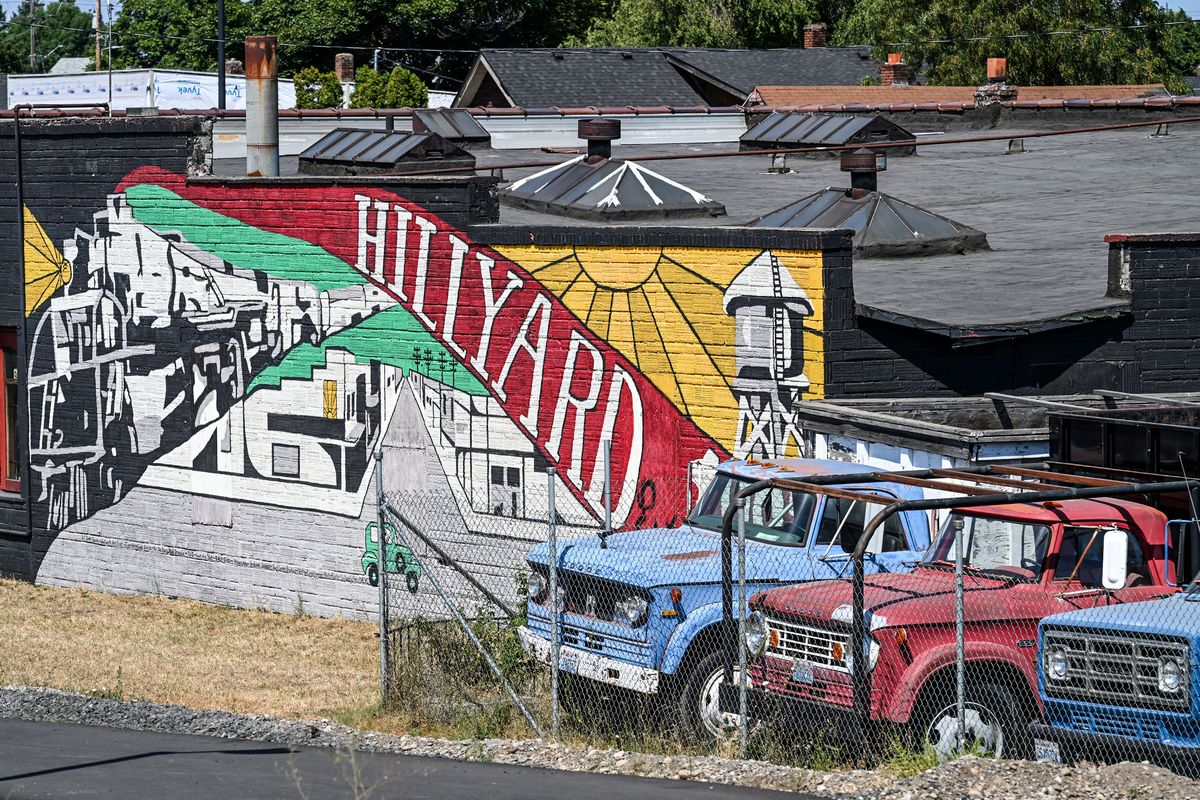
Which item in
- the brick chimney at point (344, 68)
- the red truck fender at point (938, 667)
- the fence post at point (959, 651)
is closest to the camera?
the fence post at point (959, 651)

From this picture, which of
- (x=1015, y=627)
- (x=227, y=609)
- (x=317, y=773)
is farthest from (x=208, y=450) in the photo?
(x=1015, y=627)

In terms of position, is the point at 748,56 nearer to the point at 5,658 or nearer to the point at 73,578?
the point at 73,578

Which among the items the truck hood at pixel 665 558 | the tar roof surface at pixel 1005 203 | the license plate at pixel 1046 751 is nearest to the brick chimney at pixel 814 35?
the tar roof surface at pixel 1005 203

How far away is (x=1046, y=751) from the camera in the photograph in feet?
31.2

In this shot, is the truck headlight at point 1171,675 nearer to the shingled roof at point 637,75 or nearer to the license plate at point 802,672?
the license plate at point 802,672

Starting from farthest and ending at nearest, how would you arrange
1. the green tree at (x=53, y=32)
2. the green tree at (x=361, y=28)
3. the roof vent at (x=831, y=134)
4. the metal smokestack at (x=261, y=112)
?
the green tree at (x=53, y=32) → the green tree at (x=361, y=28) → the roof vent at (x=831, y=134) → the metal smokestack at (x=261, y=112)

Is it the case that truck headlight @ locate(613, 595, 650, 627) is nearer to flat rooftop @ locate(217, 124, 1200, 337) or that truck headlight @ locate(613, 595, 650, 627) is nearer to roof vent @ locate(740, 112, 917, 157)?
flat rooftop @ locate(217, 124, 1200, 337)

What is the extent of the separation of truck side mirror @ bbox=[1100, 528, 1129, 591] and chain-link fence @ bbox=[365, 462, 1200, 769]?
0.5 inches

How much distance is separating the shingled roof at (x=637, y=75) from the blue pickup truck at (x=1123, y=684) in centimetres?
3662

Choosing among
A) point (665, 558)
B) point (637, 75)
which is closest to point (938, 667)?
point (665, 558)

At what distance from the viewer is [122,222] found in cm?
1988

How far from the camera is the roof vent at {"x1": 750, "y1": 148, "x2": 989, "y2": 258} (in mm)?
17938

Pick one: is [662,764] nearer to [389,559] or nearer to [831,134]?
[389,559]

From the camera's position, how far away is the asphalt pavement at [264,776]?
920cm
